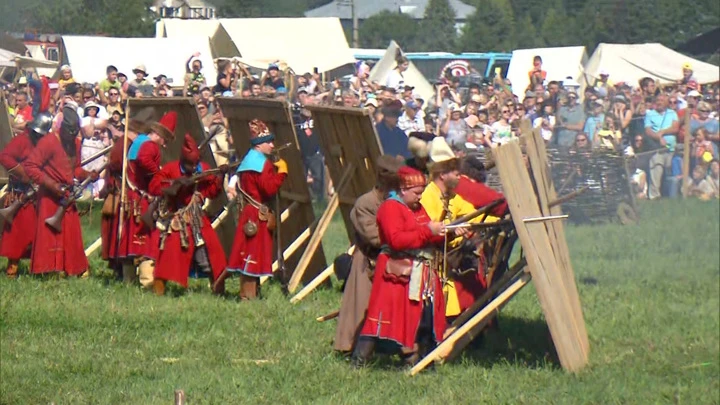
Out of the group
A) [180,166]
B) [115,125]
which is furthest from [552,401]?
[115,125]

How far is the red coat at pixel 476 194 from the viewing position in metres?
8.33

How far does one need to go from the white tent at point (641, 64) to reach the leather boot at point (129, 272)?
194 inches

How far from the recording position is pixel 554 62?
1334 cm

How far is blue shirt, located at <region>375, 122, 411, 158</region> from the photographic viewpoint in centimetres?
1257

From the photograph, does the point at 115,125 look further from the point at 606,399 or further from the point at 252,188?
the point at 606,399

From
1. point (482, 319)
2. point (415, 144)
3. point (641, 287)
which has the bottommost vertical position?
point (641, 287)

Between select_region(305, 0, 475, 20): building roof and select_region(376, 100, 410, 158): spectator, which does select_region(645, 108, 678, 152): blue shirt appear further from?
select_region(376, 100, 410, 158): spectator

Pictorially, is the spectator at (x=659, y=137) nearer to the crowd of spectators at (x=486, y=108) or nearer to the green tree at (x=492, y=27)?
the crowd of spectators at (x=486, y=108)

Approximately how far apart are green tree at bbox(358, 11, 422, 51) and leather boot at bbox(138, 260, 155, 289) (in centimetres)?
418

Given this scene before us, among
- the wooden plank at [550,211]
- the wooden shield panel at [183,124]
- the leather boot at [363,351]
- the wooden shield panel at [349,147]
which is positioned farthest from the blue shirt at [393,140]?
the leather boot at [363,351]

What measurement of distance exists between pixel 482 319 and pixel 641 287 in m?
4.16

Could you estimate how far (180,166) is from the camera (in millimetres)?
10570

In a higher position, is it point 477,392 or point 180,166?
point 180,166

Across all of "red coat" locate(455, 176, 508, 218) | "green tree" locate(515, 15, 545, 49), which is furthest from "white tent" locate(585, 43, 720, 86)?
"red coat" locate(455, 176, 508, 218)
